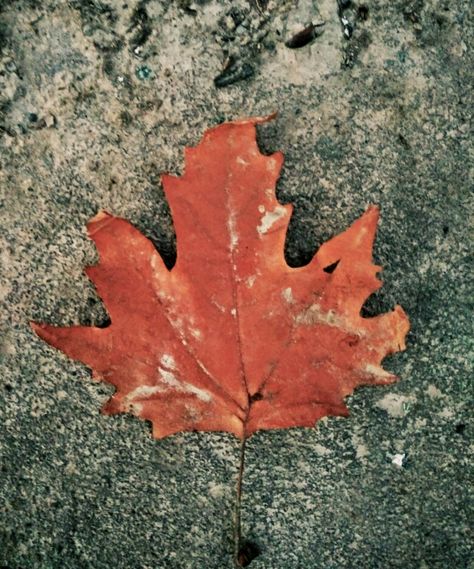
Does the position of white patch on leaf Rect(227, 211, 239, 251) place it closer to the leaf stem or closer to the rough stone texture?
the rough stone texture

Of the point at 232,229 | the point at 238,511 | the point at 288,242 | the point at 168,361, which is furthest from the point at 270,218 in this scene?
the point at 238,511

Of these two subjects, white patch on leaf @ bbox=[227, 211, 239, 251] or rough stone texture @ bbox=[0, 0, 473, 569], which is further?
rough stone texture @ bbox=[0, 0, 473, 569]

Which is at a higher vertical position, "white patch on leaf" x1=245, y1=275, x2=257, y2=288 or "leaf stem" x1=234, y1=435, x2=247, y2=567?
"white patch on leaf" x1=245, y1=275, x2=257, y2=288

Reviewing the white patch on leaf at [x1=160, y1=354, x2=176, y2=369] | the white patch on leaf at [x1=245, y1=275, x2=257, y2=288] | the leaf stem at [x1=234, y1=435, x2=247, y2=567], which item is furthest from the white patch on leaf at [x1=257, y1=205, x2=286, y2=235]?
the leaf stem at [x1=234, y1=435, x2=247, y2=567]

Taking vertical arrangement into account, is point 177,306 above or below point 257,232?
below

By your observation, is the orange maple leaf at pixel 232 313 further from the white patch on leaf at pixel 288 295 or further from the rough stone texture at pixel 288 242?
the rough stone texture at pixel 288 242

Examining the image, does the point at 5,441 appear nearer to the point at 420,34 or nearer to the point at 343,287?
the point at 343,287

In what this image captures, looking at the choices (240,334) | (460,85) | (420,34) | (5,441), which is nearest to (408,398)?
(240,334)
